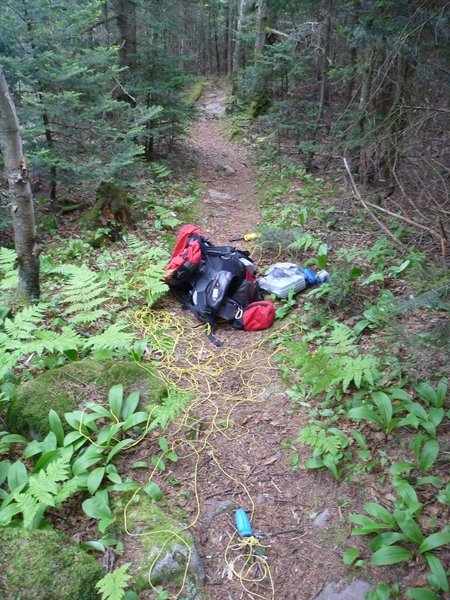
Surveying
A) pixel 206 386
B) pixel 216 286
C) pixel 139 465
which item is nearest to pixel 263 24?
pixel 216 286

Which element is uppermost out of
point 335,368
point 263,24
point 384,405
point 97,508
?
point 263,24

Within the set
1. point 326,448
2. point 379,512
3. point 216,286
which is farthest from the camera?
point 216,286

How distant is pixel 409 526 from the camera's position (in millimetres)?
2627

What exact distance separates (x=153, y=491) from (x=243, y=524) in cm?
70

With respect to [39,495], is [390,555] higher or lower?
lower

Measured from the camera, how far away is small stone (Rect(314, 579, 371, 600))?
253 centimetres

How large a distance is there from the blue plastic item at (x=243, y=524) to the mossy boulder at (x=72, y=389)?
4.02 feet

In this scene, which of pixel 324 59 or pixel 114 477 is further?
pixel 324 59

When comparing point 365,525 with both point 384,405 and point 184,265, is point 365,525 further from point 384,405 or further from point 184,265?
point 184,265

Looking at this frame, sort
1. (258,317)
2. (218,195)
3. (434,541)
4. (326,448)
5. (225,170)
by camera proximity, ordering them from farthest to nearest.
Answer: (225,170)
(218,195)
(258,317)
(326,448)
(434,541)

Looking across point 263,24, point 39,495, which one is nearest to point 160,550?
point 39,495

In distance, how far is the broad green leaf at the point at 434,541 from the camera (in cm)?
249

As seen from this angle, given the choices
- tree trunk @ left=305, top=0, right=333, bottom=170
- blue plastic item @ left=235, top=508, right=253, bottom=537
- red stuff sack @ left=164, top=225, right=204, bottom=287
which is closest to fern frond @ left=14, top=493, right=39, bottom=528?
blue plastic item @ left=235, top=508, right=253, bottom=537

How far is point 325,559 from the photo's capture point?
2.76 metres
